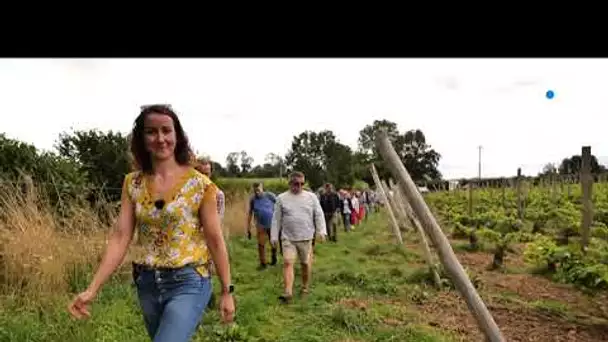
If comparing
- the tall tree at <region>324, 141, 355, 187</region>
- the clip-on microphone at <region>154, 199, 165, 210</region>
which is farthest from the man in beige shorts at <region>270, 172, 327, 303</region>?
the tall tree at <region>324, 141, 355, 187</region>

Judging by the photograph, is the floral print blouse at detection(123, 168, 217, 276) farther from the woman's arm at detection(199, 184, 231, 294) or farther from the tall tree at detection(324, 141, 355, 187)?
the tall tree at detection(324, 141, 355, 187)

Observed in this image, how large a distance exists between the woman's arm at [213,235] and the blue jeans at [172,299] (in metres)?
0.09

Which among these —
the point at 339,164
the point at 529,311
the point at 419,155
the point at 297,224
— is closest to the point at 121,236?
the point at 297,224

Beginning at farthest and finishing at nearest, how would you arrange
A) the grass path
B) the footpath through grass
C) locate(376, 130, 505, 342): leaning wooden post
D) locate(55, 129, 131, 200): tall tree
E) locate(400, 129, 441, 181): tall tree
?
locate(400, 129, 441, 181): tall tree < locate(55, 129, 131, 200): tall tree < the grass path < the footpath through grass < locate(376, 130, 505, 342): leaning wooden post

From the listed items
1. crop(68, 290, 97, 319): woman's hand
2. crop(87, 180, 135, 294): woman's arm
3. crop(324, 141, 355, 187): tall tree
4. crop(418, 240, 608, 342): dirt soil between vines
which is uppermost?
crop(324, 141, 355, 187): tall tree

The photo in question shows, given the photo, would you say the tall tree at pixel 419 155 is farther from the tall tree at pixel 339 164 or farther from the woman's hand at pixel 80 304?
the woman's hand at pixel 80 304

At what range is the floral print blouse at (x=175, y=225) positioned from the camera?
2934mm

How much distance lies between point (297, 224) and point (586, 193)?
463cm

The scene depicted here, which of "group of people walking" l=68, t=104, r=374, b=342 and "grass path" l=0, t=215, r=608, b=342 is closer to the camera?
"group of people walking" l=68, t=104, r=374, b=342

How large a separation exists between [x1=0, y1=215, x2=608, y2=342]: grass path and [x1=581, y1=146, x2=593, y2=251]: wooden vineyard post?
0.89 m

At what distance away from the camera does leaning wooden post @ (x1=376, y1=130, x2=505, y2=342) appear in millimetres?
3826
